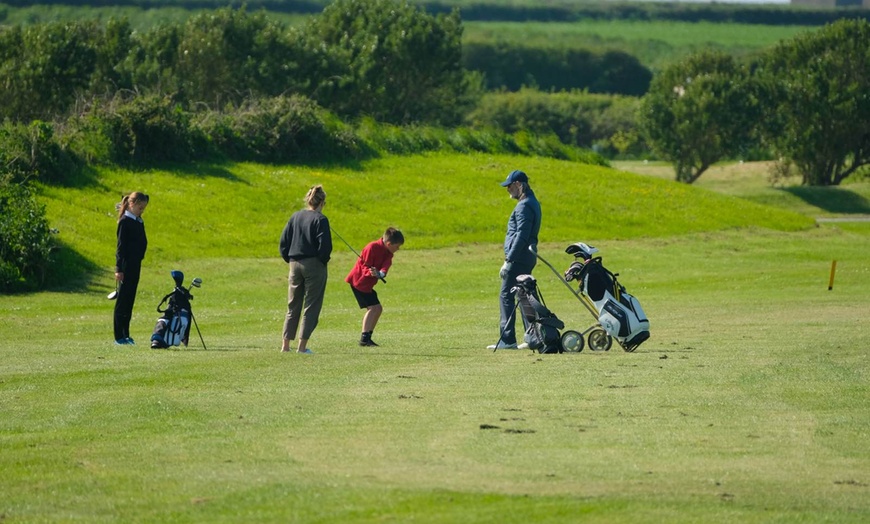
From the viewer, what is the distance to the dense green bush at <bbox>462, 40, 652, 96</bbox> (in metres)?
191

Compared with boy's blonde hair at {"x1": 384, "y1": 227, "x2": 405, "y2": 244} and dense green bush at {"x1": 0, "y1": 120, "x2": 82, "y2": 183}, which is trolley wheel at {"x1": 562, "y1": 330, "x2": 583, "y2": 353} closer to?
boy's blonde hair at {"x1": 384, "y1": 227, "x2": 405, "y2": 244}

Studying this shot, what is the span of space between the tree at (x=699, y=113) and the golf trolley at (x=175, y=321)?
73826mm

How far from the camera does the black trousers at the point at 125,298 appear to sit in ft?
65.9

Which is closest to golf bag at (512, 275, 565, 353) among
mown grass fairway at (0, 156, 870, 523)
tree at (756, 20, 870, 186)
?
mown grass fairway at (0, 156, 870, 523)

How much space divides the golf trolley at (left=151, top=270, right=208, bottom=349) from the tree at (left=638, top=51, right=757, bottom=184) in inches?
2907

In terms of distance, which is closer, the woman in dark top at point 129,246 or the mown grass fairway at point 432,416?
the mown grass fairway at point 432,416

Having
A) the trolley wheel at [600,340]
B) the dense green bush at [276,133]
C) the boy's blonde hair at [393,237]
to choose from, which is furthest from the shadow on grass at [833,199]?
the boy's blonde hair at [393,237]

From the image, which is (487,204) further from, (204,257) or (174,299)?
(174,299)

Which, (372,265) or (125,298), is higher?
(372,265)

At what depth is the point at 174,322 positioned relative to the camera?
66.0 feet

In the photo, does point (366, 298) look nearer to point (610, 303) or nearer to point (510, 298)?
point (510, 298)

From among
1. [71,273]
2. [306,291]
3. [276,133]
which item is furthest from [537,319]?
[276,133]

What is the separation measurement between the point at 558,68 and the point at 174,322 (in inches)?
6971

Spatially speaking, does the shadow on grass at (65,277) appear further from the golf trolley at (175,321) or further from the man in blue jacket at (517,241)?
the man in blue jacket at (517,241)
